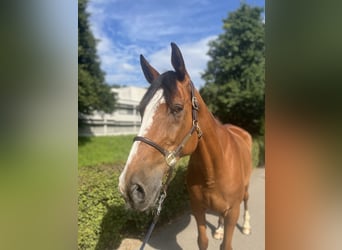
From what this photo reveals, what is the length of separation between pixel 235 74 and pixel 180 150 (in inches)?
45.5

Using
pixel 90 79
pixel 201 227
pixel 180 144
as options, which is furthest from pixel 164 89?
pixel 90 79

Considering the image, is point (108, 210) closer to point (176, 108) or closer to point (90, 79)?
point (176, 108)

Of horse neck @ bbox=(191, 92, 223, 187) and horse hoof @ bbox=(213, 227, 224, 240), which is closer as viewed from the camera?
horse neck @ bbox=(191, 92, 223, 187)

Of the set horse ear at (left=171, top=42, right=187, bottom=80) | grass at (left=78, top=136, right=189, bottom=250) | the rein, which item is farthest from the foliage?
horse ear at (left=171, top=42, right=187, bottom=80)

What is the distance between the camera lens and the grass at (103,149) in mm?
1454

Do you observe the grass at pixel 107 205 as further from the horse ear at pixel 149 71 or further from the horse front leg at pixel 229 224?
the horse ear at pixel 149 71

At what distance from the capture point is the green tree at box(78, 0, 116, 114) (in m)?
1.74

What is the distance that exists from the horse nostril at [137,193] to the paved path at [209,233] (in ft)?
Answer: 1.77

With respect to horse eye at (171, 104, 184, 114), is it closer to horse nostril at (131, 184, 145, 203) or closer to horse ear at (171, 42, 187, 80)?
horse ear at (171, 42, 187, 80)

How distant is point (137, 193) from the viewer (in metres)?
0.75

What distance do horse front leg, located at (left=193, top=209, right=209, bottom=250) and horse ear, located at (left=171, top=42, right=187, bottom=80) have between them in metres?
0.63
